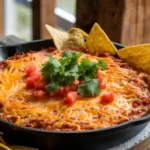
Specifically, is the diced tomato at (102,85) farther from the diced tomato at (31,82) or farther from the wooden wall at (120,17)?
the wooden wall at (120,17)

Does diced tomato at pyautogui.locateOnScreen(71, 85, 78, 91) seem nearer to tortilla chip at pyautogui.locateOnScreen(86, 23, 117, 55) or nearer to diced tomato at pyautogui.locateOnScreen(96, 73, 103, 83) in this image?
diced tomato at pyautogui.locateOnScreen(96, 73, 103, 83)

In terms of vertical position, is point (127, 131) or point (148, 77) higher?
point (148, 77)

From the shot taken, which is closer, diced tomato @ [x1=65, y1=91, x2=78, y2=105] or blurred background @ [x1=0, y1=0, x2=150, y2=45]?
diced tomato @ [x1=65, y1=91, x2=78, y2=105]

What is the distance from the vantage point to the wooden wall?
3.04m

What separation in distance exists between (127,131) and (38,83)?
1.51 ft

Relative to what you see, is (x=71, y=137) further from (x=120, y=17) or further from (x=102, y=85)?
(x=120, y=17)

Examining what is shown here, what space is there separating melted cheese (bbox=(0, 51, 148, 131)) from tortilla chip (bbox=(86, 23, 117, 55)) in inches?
10.2

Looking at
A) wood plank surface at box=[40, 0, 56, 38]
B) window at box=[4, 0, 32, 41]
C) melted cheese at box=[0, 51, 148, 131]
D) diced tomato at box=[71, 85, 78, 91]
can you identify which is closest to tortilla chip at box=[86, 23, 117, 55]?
melted cheese at box=[0, 51, 148, 131]

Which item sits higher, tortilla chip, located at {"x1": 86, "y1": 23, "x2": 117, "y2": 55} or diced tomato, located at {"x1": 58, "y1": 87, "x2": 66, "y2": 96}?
tortilla chip, located at {"x1": 86, "y1": 23, "x2": 117, "y2": 55}

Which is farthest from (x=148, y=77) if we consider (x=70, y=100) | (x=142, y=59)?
(x=70, y=100)

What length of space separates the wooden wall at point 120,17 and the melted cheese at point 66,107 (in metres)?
0.83

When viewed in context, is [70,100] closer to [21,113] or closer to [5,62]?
[21,113]

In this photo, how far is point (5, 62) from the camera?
7.84 feet

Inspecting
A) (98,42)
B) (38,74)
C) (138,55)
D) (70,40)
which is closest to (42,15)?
(70,40)
